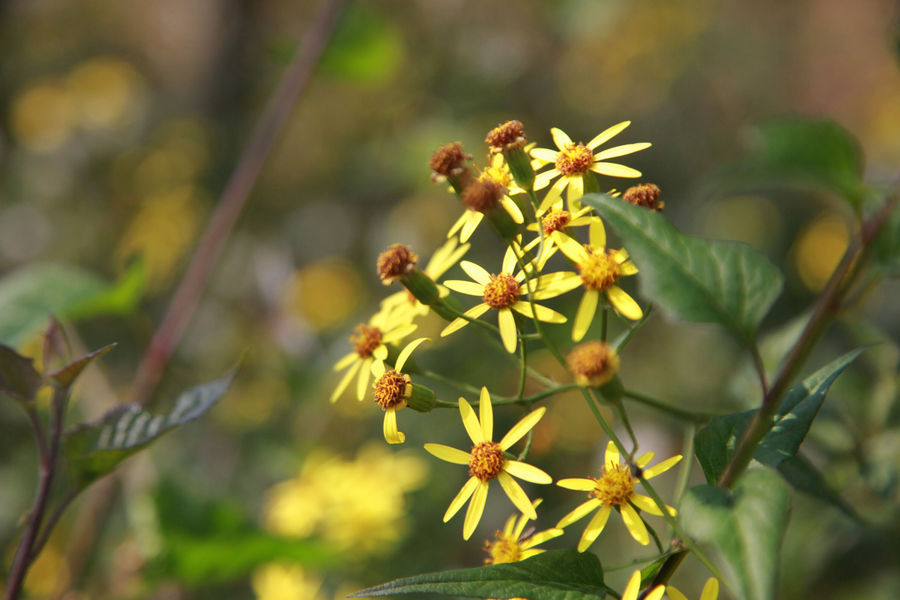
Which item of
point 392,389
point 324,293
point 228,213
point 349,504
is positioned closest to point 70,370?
point 392,389

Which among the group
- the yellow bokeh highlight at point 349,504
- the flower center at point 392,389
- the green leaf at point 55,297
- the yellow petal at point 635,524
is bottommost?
the yellow bokeh highlight at point 349,504

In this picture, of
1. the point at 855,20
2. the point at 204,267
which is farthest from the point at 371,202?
the point at 855,20

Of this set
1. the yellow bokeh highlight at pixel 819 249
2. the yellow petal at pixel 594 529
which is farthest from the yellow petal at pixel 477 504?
the yellow bokeh highlight at pixel 819 249

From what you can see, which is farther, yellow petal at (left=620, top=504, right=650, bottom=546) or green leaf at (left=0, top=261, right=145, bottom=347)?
green leaf at (left=0, top=261, right=145, bottom=347)

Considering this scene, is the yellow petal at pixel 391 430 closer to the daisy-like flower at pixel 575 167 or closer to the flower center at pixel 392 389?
the flower center at pixel 392 389

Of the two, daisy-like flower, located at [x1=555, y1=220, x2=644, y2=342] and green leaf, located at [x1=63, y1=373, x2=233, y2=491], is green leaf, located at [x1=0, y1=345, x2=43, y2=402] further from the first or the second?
daisy-like flower, located at [x1=555, y1=220, x2=644, y2=342]

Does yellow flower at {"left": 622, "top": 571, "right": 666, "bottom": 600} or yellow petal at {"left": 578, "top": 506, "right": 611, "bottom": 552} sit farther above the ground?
yellow flower at {"left": 622, "top": 571, "right": 666, "bottom": 600}

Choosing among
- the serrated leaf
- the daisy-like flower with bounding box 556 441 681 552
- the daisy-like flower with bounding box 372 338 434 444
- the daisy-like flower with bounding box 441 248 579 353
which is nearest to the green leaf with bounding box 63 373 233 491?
the serrated leaf
